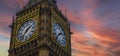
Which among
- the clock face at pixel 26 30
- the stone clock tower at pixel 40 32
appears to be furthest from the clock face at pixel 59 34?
the clock face at pixel 26 30

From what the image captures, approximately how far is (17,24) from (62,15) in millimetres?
12177

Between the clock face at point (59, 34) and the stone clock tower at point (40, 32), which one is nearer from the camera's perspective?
the stone clock tower at point (40, 32)

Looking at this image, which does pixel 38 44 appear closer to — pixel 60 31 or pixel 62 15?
pixel 60 31

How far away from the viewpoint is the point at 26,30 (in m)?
82.4

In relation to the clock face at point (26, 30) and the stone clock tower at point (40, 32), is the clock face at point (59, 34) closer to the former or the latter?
the stone clock tower at point (40, 32)

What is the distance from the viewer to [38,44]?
77.4 meters

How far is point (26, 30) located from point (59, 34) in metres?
8.13

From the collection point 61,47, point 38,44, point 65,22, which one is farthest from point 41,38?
point 65,22

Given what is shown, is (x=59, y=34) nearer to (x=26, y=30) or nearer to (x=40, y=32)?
(x=40, y=32)

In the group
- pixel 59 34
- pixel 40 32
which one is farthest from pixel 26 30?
pixel 59 34

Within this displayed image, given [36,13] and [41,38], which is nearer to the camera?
[41,38]

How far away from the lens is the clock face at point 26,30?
81.1 meters

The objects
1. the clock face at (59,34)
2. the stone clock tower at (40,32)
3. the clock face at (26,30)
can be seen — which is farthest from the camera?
the clock face at (59,34)

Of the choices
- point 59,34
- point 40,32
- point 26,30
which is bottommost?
point 40,32
